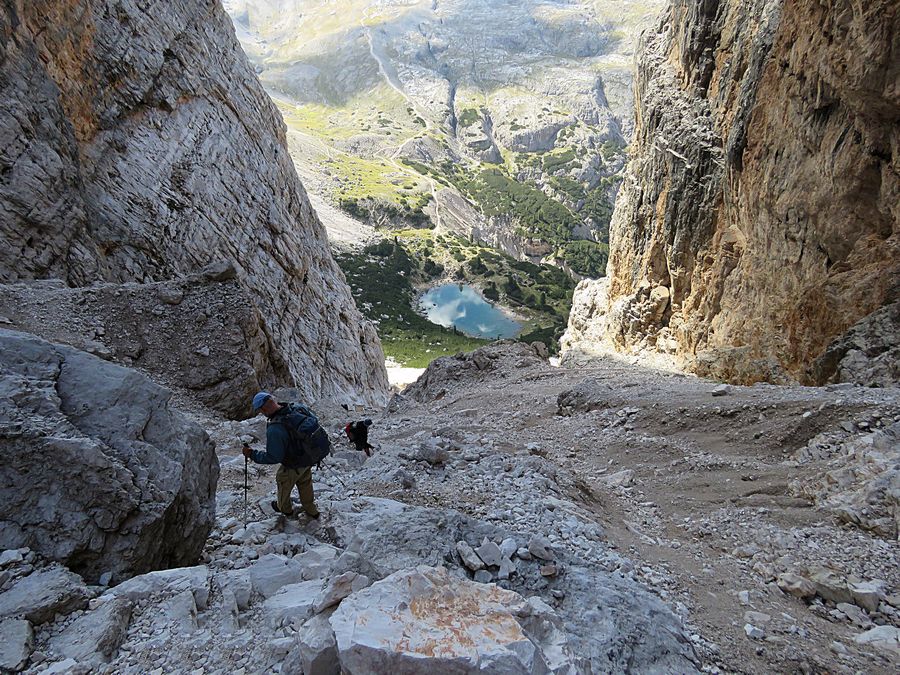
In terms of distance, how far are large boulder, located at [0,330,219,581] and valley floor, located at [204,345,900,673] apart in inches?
103

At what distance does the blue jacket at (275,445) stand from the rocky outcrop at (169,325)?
802 centimetres

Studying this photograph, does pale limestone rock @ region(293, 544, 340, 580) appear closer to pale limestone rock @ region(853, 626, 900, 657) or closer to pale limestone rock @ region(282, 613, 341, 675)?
pale limestone rock @ region(282, 613, 341, 675)

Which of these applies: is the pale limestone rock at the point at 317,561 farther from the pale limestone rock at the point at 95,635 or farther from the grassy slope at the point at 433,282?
the grassy slope at the point at 433,282

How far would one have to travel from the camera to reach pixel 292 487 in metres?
5.44

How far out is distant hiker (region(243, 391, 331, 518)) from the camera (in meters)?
5.17

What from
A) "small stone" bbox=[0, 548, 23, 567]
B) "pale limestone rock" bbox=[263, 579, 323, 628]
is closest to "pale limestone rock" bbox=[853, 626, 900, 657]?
"pale limestone rock" bbox=[263, 579, 323, 628]

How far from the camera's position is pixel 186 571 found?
3.78m

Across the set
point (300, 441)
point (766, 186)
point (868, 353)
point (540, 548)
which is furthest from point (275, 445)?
point (766, 186)

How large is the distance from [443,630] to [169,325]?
12.4 metres

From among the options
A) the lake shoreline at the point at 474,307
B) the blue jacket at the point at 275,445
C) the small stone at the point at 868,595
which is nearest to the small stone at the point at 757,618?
the small stone at the point at 868,595

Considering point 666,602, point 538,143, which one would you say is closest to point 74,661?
point 666,602

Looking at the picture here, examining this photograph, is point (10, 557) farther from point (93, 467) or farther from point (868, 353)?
point (868, 353)

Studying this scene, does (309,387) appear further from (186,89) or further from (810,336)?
(810,336)

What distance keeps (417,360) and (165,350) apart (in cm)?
4978
